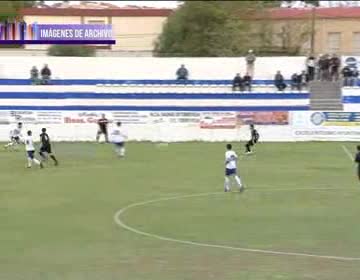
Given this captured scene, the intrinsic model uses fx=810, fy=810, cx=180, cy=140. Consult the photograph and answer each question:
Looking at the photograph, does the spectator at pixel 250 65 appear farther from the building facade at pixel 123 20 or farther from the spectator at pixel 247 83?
the building facade at pixel 123 20

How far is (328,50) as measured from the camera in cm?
6606

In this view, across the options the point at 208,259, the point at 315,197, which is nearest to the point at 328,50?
the point at 315,197

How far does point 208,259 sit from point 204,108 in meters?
32.0

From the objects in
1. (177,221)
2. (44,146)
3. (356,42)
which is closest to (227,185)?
(177,221)

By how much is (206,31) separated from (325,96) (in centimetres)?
1860

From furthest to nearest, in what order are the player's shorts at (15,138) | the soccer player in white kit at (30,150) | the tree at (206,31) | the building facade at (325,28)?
1. the building facade at (325,28)
2. the tree at (206,31)
3. the player's shorts at (15,138)
4. the soccer player in white kit at (30,150)

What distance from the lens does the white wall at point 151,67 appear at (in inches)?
2024

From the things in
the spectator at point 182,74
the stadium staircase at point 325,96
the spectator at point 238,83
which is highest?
the spectator at point 182,74

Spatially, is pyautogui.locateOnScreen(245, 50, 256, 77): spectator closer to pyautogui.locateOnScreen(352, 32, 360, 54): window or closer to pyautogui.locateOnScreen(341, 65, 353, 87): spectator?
pyautogui.locateOnScreen(341, 65, 353, 87): spectator

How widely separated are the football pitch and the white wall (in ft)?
62.3

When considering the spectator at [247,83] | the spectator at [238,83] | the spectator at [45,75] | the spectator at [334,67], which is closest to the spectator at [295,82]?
the spectator at [334,67]

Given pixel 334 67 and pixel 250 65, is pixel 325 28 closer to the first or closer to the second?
pixel 250 65

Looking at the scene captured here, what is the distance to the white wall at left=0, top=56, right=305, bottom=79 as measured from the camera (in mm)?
51406

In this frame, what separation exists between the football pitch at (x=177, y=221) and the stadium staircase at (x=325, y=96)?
1356 cm
